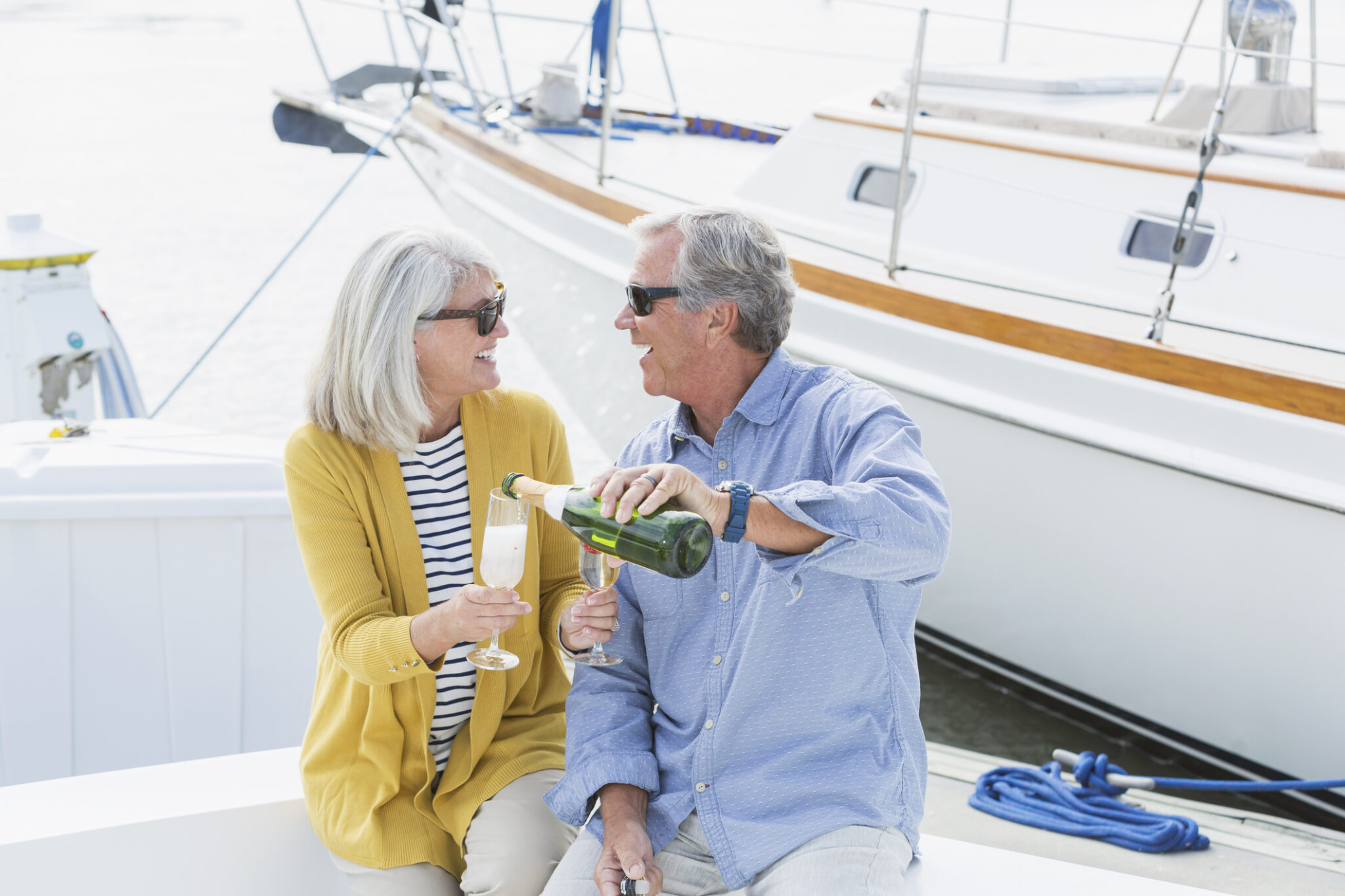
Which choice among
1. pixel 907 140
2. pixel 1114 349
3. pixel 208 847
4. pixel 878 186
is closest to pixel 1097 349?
pixel 1114 349

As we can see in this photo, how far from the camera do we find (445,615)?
1690 millimetres

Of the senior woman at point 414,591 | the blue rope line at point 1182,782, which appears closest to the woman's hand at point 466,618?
the senior woman at point 414,591

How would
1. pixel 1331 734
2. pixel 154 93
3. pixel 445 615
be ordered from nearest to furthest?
pixel 445 615 → pixel 1331 734 → pixel 154 93

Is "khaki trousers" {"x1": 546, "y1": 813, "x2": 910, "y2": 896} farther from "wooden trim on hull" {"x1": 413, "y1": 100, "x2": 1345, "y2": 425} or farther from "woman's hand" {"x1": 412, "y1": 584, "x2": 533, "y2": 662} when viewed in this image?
"wooden trim on hull" {"x1": 413, "y1": 100, "x2": 1345, "y2": 425}

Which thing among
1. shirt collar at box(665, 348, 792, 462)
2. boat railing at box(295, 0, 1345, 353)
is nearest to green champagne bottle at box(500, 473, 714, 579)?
shirt collar at box(665, 348, 792, 462)

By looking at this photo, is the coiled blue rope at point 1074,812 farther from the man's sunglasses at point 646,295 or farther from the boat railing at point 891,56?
the man's sunglasses at point 646,295

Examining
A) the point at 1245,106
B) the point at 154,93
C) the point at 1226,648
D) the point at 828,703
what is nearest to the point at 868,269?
the point at 1245,106

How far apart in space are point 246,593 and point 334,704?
1.15 metres

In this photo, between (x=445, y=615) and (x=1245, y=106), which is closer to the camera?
(x=445, y=615)

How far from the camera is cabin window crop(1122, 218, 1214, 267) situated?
12.1 feet

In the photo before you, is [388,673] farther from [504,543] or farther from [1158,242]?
[1158,242]

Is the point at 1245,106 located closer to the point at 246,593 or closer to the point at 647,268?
the point at 647,268

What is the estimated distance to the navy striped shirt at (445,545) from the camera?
76.4 inches

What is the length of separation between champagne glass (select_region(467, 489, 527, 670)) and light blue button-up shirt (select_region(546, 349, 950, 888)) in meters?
0.27
